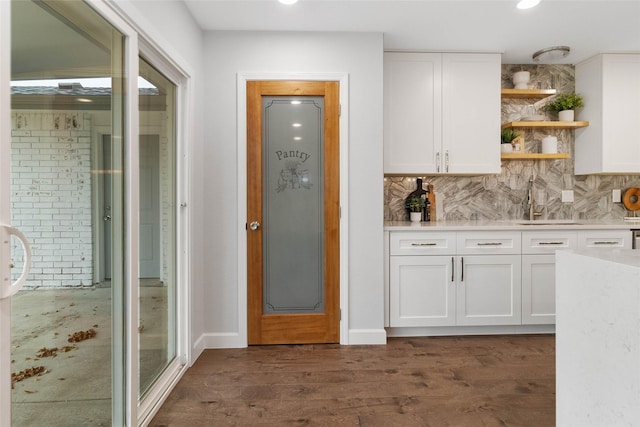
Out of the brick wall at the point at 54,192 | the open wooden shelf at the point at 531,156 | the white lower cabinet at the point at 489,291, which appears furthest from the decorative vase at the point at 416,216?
the brick wall at the point at 54,192

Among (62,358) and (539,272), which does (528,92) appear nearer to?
(539,272)

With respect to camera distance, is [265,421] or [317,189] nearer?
[265,421]

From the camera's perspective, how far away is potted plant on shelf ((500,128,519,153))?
3.43 metres

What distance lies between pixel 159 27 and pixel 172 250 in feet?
4.48

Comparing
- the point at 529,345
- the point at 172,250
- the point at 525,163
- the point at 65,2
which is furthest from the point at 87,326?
the point at 525,163

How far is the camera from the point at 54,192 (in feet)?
4.27

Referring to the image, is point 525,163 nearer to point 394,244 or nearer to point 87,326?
point 394,244

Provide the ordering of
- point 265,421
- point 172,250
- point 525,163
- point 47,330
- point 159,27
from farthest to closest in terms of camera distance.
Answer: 1. point 525,163
2. point 172,250
3. point 159,27
4. point 265,421
5. point 47,330

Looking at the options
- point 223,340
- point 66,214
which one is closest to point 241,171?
point 223,340

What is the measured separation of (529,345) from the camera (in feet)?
9.51

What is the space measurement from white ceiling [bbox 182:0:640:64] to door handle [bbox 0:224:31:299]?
2008 mm

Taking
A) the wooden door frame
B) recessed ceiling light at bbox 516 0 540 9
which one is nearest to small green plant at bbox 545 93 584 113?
recessed ceiling light at bbox 516 0 540 9

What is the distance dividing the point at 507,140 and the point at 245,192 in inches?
100

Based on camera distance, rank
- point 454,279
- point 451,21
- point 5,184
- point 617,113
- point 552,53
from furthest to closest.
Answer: point 617,113 < point 552,53 < point 454,279 < point 451,21 < point 5,184
